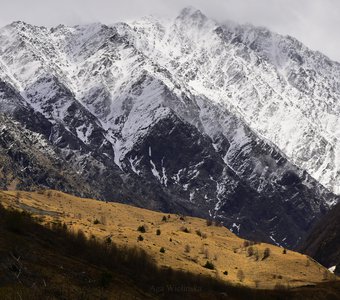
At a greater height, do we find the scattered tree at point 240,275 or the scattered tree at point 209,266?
the scattered tree at point 240,275

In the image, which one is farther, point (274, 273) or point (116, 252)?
point (274, 273)

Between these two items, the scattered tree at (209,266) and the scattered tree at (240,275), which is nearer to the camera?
the scattered tree at (240,275)

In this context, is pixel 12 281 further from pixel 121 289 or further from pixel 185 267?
pixel 185 267

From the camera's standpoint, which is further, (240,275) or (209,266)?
(209,266)

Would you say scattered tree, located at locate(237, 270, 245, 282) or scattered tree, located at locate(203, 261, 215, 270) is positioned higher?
scattered tree, located at locate(237, 270, 245, 282)

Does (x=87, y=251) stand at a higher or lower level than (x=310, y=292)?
lower

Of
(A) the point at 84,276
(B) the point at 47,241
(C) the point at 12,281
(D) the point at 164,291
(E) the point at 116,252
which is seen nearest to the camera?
(C) the point at 12,281

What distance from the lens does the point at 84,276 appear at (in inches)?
3725

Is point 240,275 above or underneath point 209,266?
above

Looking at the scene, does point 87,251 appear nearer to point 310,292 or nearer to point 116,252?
point 116,252

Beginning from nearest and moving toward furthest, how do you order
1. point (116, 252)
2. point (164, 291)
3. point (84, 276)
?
1. point (84, 276)
2. point (164, 291)
3. point (116, 252)

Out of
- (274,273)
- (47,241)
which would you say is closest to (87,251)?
(47,241)

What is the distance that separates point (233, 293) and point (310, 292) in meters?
17.4

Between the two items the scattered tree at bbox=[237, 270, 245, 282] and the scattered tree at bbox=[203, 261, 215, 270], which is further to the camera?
the scattered tree at bbox=[203, 261, 215, 270]
